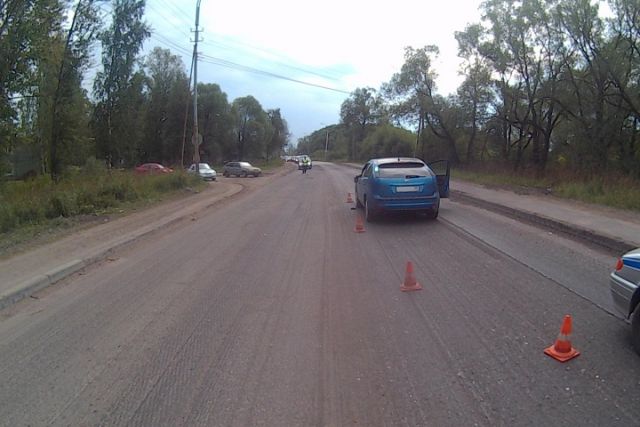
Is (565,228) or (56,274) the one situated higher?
(565,228)

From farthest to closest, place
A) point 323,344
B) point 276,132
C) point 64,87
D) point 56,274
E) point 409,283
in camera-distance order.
→ point 276,132, point 64,87, point 56,274, point 409,283, point 323,344

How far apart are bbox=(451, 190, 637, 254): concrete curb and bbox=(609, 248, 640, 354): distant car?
443 cm

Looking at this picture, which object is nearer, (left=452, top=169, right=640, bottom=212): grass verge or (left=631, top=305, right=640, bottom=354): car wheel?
(left=631, top=305, right=640, bottom=354): car wheel

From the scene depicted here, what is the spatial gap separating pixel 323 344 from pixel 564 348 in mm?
2020

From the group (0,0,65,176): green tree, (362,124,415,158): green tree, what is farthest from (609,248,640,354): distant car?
(362,124,415,158): green tree

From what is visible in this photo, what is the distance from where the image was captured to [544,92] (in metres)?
27.3

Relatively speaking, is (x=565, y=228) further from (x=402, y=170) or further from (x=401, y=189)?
(x=402, y=170)

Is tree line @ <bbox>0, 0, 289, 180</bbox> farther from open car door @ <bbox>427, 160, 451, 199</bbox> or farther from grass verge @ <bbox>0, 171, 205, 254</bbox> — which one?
open car door @ <bbox>427, 160, 451, 199</bbox>

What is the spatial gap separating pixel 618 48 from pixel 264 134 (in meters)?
58.8

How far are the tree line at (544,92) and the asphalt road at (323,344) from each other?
1780 centimetres

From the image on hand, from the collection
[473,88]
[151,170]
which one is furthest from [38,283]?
[473,88]

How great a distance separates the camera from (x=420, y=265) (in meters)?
7.35

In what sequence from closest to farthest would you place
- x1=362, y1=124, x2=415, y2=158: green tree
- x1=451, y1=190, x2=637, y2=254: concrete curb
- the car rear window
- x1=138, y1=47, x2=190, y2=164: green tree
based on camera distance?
x1=451, y1=190, x2=637, y2=254: concrete curb, the car rear window, x1=138, y1=47, x2=190, y2=164: green tree, x1=362, y1=124, x2=415, y2=158: green tree

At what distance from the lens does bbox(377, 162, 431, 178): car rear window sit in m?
11.6
